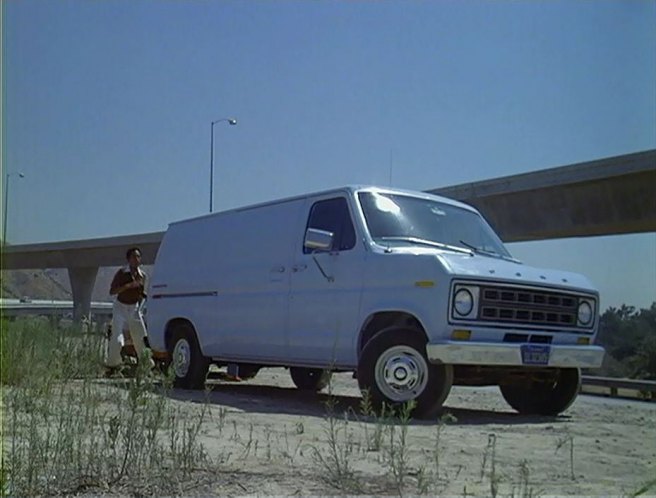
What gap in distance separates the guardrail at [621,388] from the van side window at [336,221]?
28.7ft

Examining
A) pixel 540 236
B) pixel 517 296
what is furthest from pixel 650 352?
pixel 540 236

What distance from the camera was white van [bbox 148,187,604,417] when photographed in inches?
297

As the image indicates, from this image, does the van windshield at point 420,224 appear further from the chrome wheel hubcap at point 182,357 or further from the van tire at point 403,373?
the chrome wheel hubcap at point 182,357

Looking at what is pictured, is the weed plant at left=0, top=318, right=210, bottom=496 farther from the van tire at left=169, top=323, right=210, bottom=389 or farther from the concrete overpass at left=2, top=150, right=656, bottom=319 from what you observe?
the concrete overpass at left=2, top=150, right=656, bottom=319

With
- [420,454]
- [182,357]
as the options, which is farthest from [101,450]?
[182,357]

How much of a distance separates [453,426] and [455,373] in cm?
75

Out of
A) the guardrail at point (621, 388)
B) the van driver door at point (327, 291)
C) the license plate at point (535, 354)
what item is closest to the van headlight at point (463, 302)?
the license plate at point (535, 354)

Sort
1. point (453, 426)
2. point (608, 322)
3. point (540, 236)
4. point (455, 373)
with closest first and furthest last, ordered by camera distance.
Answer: point (453, 426), point (455, 373), point (608, 322), point (540, 236)

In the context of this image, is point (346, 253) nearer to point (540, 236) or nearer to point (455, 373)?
point (455, 373)

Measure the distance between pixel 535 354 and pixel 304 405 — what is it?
2.70 metres

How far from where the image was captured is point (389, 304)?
7.93m

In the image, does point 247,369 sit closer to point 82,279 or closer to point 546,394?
point 546,394

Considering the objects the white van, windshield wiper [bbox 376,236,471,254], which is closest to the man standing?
the white van

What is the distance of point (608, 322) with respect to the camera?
10773 mm
